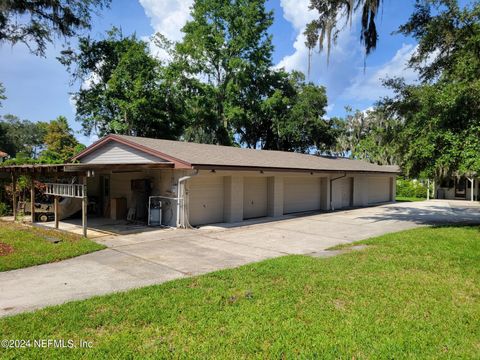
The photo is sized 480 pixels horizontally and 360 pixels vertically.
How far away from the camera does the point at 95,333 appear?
3.84m

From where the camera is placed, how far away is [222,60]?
28969 mm

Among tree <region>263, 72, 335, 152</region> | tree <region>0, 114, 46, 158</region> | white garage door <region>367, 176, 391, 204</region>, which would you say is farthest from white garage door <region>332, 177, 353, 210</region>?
tree <region>0, 114, 46, 158</region>

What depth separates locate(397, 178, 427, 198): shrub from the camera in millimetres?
30500

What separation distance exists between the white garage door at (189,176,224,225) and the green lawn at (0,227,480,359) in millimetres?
6166

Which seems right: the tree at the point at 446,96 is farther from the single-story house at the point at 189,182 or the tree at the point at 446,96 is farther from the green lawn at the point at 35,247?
the green lawn at the point at 35,247

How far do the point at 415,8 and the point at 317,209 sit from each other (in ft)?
34.0

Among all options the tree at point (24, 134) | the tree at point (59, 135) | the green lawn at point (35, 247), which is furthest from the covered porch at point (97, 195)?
the tree at point (24, 134)

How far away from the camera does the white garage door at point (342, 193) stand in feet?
63.3

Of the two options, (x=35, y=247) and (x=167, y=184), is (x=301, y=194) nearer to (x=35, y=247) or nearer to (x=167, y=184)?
(x=167, y=184)

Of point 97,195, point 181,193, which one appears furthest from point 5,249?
point 97,195

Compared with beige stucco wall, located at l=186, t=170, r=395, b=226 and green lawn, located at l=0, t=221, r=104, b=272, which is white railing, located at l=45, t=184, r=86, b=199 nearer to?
green lawn, located at l=0, t=221, r=104, b=272

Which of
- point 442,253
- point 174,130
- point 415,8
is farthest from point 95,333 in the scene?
point 174,130

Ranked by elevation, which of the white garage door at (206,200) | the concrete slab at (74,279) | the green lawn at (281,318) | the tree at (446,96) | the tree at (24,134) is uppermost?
the tree at (24,134)

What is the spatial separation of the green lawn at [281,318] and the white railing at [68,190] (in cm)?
599
